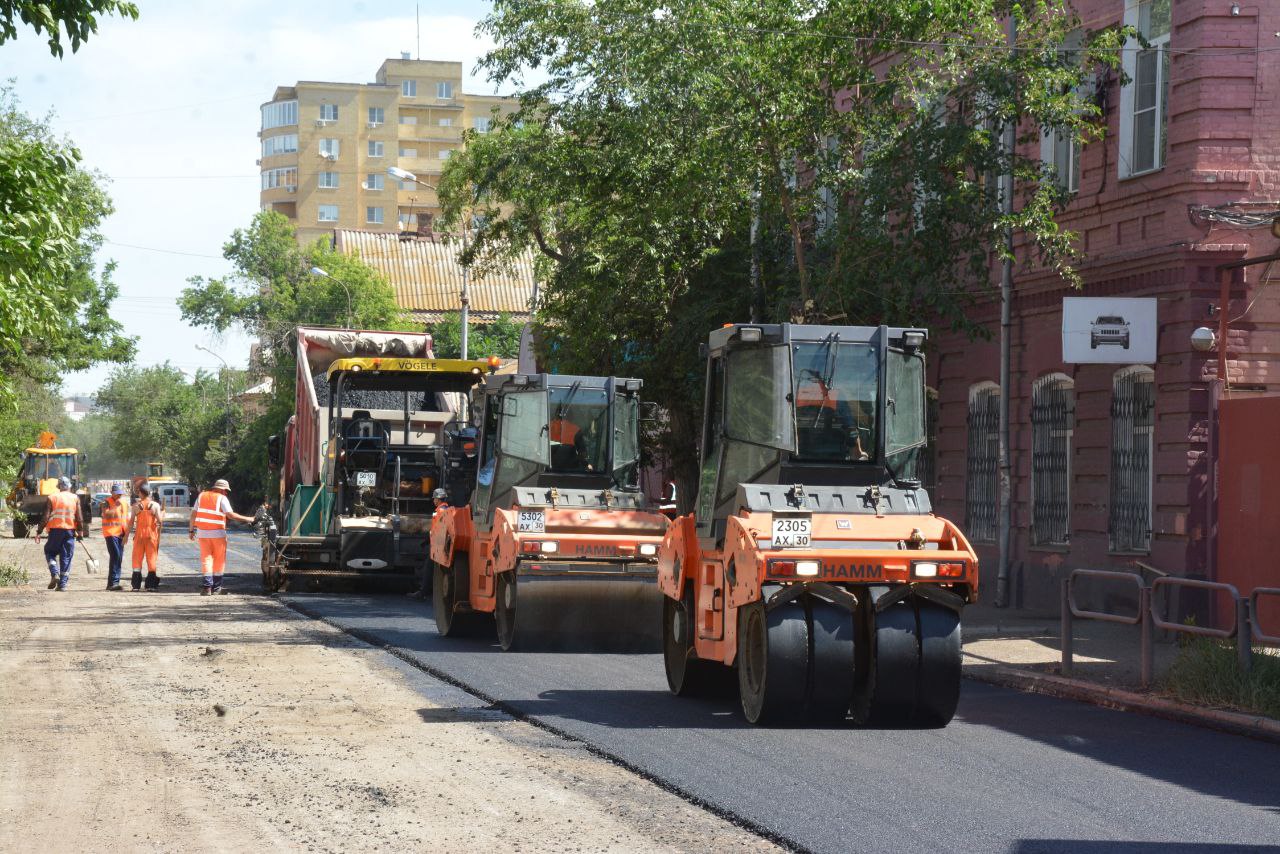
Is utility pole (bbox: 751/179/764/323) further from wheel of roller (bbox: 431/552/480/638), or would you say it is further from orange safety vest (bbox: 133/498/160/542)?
orange safety vest (bbox: 133/498/160/542)

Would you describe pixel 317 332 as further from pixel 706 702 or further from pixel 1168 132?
pixel 706 702

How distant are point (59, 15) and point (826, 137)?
1109 cm

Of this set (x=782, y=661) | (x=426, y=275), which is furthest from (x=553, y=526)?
(x=426, y=275)

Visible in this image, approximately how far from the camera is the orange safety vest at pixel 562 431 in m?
17.5

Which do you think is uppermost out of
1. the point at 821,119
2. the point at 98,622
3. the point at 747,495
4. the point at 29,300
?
the point at 821,119

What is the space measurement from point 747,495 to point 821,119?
9576 mm

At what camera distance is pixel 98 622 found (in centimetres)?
2003

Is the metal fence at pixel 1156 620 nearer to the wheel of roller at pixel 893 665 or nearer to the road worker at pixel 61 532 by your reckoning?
the wheel of roller at pixel 893 665

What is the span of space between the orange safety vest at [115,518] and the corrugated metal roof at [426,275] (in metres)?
45.8

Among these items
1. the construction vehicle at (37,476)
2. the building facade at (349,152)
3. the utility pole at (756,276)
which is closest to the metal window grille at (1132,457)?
the utility pole at (756,276)

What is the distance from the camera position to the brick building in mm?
19016

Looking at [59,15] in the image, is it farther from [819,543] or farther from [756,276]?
[756,276]

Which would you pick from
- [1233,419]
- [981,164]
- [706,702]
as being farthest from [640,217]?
[706,702]

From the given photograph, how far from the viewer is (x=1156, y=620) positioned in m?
13.4
